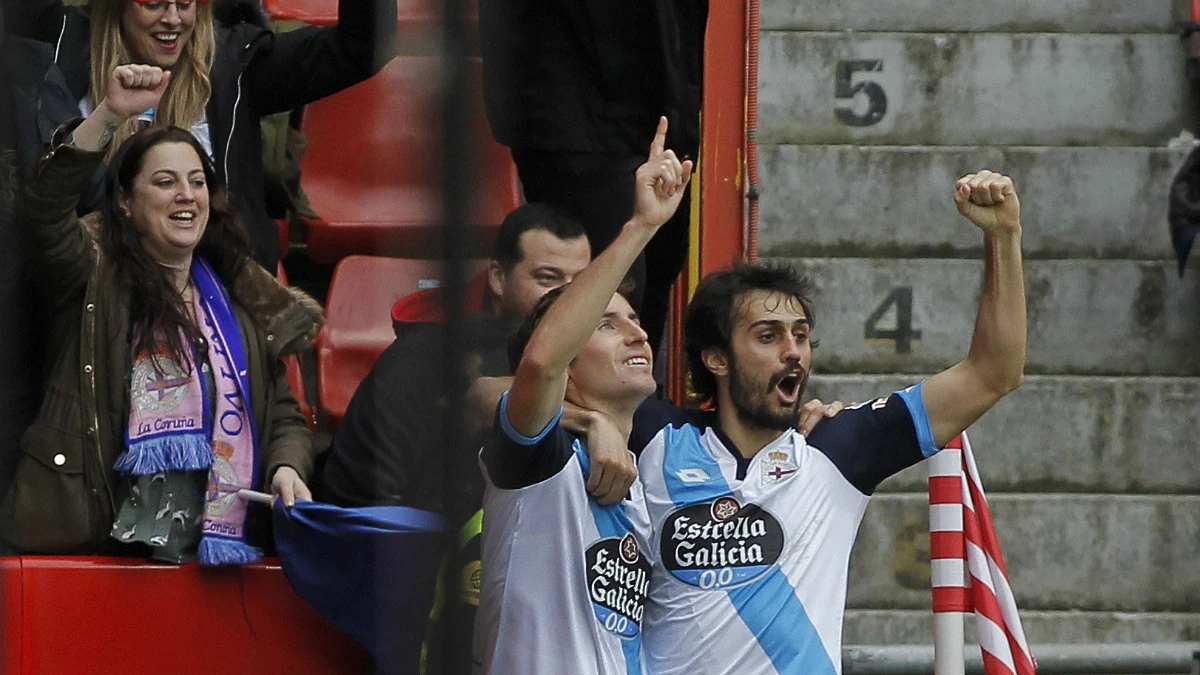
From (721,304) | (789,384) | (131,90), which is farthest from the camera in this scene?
(721,304)

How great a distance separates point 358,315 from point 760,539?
2.83 feet

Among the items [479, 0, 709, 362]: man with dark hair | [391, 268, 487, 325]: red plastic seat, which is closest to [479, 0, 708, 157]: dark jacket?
[479, 0, 709, 362]: man with dark hair

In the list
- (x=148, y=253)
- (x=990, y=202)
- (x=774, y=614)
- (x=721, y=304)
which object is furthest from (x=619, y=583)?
(x=148, y=253)

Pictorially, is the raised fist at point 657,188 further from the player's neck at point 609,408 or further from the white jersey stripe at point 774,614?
the white jersey stripe at point 774,614

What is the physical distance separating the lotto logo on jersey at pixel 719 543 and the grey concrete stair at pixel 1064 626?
8.04ft

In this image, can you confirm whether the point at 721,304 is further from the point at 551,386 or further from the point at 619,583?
the point at 551,386

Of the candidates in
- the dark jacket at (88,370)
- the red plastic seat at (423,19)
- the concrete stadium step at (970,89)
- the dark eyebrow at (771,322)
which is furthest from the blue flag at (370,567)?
the concrete stadium step at (970,89)

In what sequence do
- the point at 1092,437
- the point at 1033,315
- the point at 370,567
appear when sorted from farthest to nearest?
1. the point at 1033,315
2. the point at 1092,437
3. the point at 370,567

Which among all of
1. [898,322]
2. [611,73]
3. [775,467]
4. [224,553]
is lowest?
[224,553]

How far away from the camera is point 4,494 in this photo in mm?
2160

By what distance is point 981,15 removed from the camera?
6.02 meters

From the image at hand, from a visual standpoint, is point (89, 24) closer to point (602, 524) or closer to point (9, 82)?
point (602, 524)

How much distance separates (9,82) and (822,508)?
1703mm

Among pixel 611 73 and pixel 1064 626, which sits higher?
pixel 611 73
